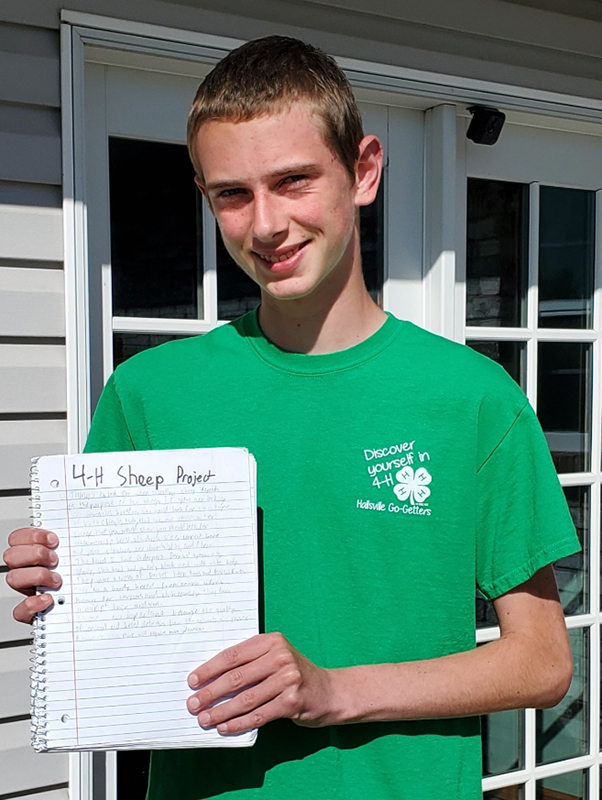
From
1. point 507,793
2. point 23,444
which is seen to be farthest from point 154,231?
point 507,793

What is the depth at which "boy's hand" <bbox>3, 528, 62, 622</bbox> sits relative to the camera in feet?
3.27

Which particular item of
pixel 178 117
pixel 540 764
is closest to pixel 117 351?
pixel 178 117

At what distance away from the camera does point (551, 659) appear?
1.08 metres

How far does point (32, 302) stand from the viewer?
1.93 meters

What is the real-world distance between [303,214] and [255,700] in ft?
1.92

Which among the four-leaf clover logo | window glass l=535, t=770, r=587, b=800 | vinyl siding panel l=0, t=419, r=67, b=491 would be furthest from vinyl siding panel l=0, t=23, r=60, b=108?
window glass l=535, t=770, r=587, b=800

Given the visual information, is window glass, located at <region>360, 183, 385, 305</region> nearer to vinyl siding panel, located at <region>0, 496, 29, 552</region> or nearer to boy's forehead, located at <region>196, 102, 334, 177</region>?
vinyl siding panel, located at <region>0, 496, 29, 552</region>

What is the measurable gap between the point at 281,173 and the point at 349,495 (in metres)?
0.42

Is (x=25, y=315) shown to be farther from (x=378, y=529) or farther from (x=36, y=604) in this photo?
(x=378, y=529)

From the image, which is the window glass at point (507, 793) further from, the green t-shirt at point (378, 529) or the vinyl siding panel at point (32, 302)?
the vinyl siding panel at point (32, 302)

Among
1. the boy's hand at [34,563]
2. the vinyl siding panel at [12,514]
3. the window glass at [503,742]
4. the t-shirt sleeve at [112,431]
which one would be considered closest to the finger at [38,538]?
the boy's hand at [34,563]

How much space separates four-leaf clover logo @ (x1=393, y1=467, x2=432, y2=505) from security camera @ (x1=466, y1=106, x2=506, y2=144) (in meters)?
1.73

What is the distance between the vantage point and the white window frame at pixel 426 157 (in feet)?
6.34

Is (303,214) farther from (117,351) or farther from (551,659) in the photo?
(117,351)
